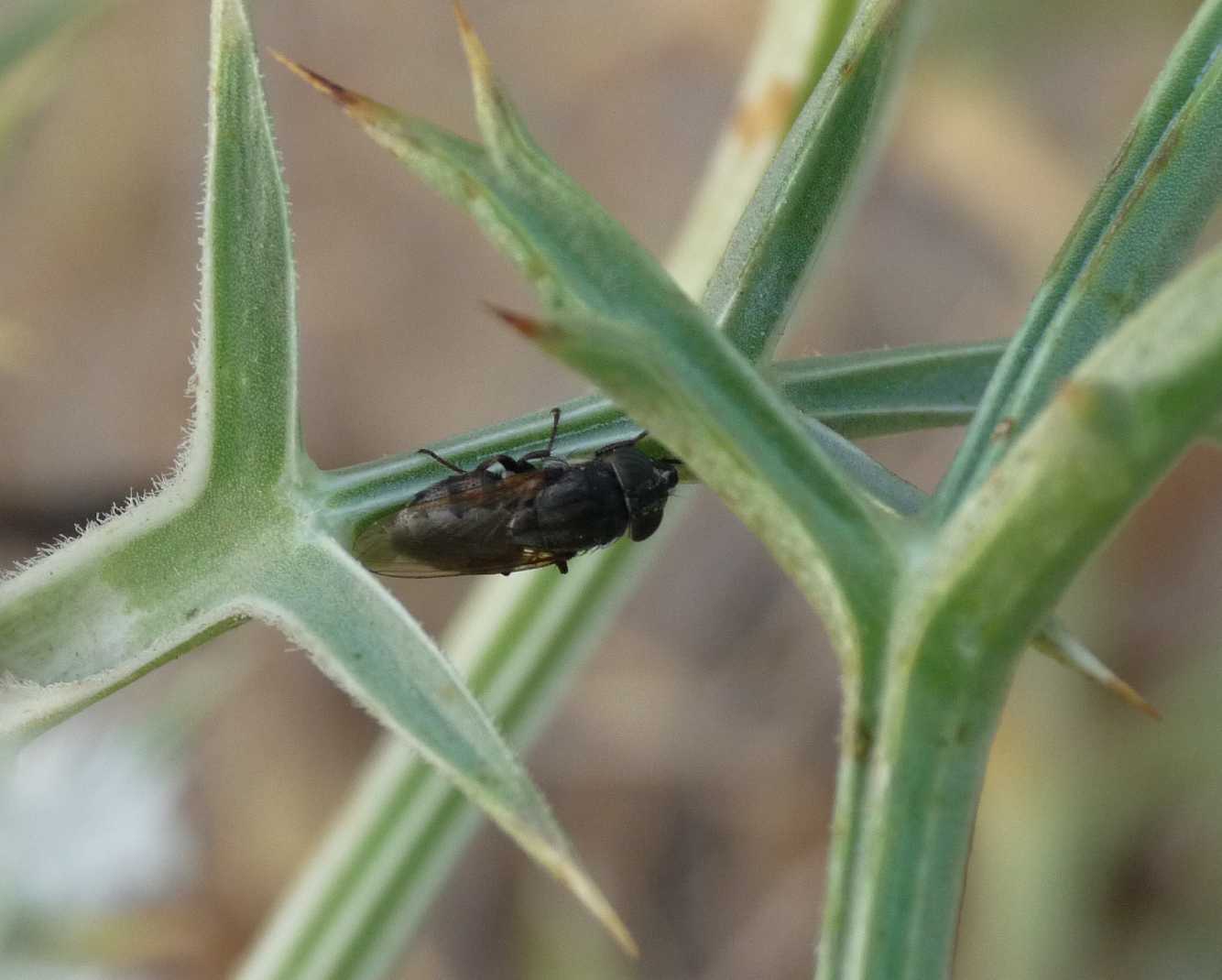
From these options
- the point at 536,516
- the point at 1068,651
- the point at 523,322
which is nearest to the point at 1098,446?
the point at 1068,651

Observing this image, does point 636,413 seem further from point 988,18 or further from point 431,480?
point 988,18

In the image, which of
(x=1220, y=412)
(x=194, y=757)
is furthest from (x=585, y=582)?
(x=194, y=757)

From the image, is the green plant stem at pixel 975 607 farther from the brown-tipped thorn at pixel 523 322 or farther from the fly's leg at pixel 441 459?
→ the fly's leg at pixel 441 459

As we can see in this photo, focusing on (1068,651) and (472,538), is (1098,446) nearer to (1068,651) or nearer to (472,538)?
(1068,651)

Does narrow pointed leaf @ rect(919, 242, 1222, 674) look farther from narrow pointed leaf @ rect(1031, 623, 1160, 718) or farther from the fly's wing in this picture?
the fly's wing

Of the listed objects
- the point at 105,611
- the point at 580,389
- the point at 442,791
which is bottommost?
the point at 105,611

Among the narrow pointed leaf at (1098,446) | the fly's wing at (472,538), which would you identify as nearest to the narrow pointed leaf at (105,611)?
the narrow pointed leaf at (1098,446)
